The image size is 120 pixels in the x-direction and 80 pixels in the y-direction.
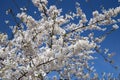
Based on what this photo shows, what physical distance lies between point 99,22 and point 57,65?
3742 millimetres

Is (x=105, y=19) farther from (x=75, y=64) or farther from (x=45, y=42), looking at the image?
(x=75, y=64)

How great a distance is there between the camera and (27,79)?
6137 millimetres

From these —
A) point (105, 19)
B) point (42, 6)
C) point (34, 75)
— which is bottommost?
point (34, 75)

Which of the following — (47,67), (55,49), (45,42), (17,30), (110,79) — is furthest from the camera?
(110,79)

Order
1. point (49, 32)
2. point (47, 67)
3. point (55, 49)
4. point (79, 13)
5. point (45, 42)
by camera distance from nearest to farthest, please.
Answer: point (55, 49) → point (47, 67) → point (49, 32) → point (45, 42) → point (79, 13)

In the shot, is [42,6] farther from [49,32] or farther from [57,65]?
[57,65]

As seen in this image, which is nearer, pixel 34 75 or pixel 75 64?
pixel 34 75

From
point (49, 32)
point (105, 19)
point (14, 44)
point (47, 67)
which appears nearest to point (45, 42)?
point (49, 32)

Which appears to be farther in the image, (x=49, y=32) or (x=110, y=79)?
(x=110, y=79)

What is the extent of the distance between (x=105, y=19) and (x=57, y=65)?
12.7 ft

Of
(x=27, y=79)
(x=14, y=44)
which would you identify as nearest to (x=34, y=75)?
(x=27, y=79)

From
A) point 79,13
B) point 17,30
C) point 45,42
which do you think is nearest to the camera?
point 17,30

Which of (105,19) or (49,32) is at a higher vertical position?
(105,19)

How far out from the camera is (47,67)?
20.0 feet
